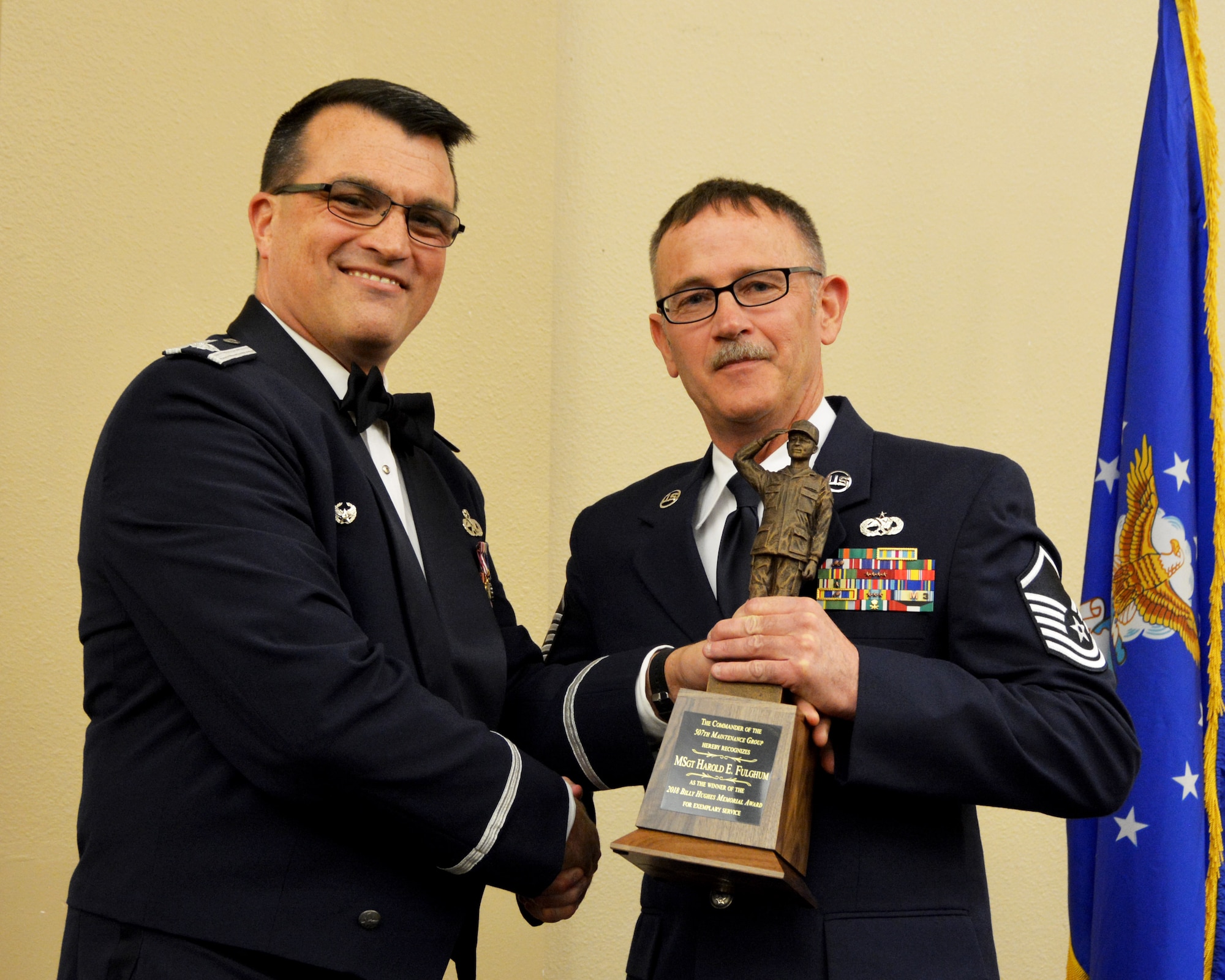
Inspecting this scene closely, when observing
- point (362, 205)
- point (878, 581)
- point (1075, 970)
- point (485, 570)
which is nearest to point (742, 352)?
point (878, 581)

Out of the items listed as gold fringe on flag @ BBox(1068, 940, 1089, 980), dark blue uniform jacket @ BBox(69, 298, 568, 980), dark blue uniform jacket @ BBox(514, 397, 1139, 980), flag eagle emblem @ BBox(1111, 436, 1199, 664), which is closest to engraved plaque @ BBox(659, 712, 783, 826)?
dark blue uniform jacket @ BBox(514, 397, 1139, 980)

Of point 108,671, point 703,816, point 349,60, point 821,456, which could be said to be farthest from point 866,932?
point 349,60

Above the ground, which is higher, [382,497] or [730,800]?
[382,497]

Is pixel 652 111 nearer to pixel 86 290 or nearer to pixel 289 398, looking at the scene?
pixel 86 290

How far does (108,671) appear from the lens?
70.1 inches

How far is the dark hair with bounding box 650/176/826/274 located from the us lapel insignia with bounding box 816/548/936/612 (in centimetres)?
66

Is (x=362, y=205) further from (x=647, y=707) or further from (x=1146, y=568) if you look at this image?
(x=1146, y=568)

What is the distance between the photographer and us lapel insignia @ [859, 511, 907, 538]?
1983mm

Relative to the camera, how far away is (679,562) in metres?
2.16

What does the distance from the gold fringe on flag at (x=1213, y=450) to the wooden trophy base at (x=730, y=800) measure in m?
1.22

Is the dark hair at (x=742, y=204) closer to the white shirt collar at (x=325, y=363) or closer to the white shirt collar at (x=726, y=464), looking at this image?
the white shirt collar at (x=726, y=464)

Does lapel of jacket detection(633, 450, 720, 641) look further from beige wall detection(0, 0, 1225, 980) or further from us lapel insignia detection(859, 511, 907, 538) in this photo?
beige wall detection(0, 0, 1225, 980)

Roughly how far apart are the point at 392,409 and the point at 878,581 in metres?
0.87

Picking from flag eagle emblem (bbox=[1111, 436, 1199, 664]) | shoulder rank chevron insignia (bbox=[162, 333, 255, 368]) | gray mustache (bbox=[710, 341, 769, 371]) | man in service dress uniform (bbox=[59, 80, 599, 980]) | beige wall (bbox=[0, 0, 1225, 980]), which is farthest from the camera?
beige wall (bbox=[0, 0, 1225, 980])
